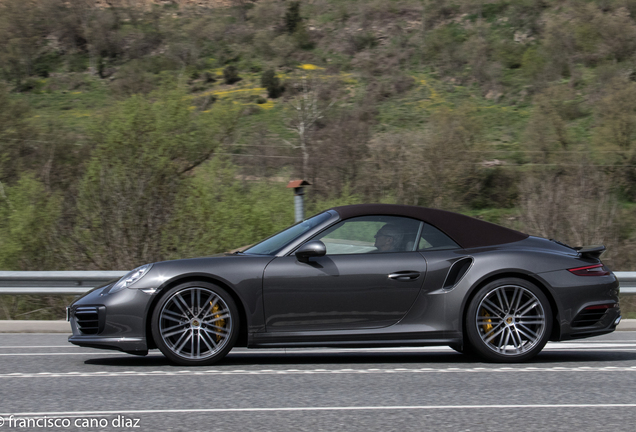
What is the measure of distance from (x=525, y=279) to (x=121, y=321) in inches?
125

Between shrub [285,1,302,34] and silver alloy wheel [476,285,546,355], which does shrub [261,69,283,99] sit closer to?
shrub [285,1,302,34]

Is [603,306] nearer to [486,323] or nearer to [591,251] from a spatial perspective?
[591,251]

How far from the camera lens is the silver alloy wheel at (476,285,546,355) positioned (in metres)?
6.01

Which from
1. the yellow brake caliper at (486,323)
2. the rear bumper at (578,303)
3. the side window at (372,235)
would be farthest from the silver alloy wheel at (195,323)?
the rear bumper at (578,303)

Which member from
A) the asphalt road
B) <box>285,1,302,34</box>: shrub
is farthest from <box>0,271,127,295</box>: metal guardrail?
<box>285,1,302,34</box>: shrub

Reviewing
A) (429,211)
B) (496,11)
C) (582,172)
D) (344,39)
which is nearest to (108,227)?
(429,211)

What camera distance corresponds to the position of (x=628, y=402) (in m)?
4.73

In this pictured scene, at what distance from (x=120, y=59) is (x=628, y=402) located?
109228 mm

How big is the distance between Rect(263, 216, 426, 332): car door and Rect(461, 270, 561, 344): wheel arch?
42cm

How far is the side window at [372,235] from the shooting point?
19.8 feet

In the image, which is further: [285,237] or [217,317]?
[285,237]

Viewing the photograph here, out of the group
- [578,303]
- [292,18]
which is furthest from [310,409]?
[292,18]

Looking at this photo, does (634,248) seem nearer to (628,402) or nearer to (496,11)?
(628,402)

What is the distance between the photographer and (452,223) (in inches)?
247
